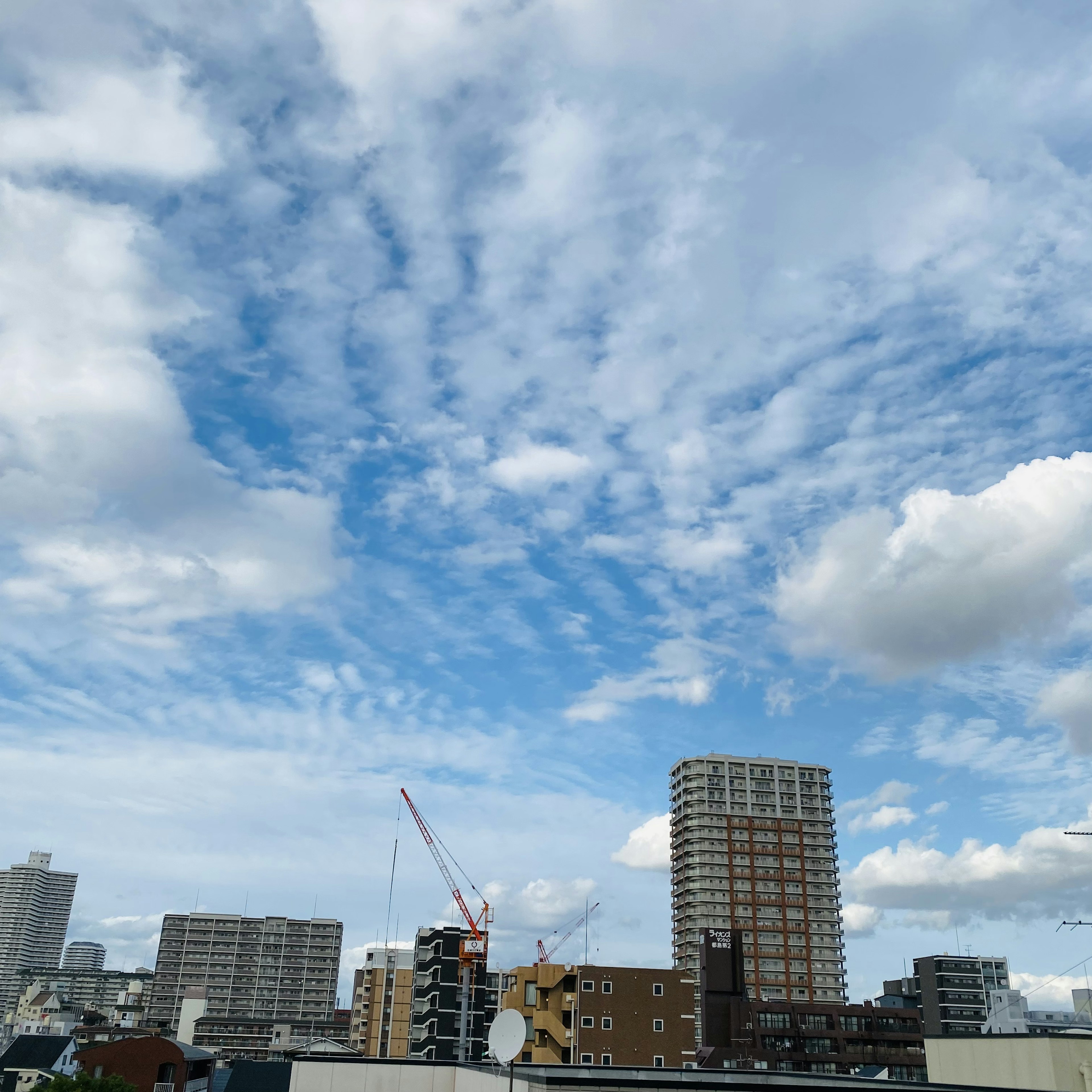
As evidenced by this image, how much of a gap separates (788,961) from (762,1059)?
43319 millimetres

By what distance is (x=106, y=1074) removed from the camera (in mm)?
87000

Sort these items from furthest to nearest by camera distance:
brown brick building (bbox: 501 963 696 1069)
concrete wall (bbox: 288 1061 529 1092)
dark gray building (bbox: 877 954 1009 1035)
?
dark gray building (bbox: 877 954 1009 1035)
brown brick building (bbox: 501 963 696 1069)
concrete wall (bbox: 288 1061 529 1092)

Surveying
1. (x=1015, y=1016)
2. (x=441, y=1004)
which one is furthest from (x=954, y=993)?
(x=441, y=1004)

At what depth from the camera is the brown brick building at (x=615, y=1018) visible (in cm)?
9350

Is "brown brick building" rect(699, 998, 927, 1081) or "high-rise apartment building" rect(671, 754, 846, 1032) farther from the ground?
"high-rise apartment building" rect(671, 754, 846, 1032)

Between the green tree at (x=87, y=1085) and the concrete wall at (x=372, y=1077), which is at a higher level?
the concrete wall at (x=372, y=1077)

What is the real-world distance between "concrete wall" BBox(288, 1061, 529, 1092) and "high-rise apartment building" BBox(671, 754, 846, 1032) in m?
144

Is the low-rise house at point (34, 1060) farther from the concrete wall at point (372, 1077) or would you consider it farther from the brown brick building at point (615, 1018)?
the concrete wall at point (372, 1077)

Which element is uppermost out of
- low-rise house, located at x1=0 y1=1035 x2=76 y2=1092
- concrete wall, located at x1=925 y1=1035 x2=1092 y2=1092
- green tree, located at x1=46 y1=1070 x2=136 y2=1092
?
concrete wall, located at x1=925 y1=1035 x2=1092 y2=1092

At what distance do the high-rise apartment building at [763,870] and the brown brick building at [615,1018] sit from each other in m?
74.1

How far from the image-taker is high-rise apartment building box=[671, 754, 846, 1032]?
167250 millimetres

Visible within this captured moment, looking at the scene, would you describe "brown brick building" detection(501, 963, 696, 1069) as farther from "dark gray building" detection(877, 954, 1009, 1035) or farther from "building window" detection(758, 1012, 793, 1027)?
"dark gray building" detection(877, 954, 1009, 1035)

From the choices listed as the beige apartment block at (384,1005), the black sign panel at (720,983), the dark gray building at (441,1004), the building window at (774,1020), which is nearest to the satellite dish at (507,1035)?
the dark gray building at (441,1004)

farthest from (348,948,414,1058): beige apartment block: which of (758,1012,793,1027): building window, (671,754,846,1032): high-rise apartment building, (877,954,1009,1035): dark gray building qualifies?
(877,954,1009,1035): dark gray building
